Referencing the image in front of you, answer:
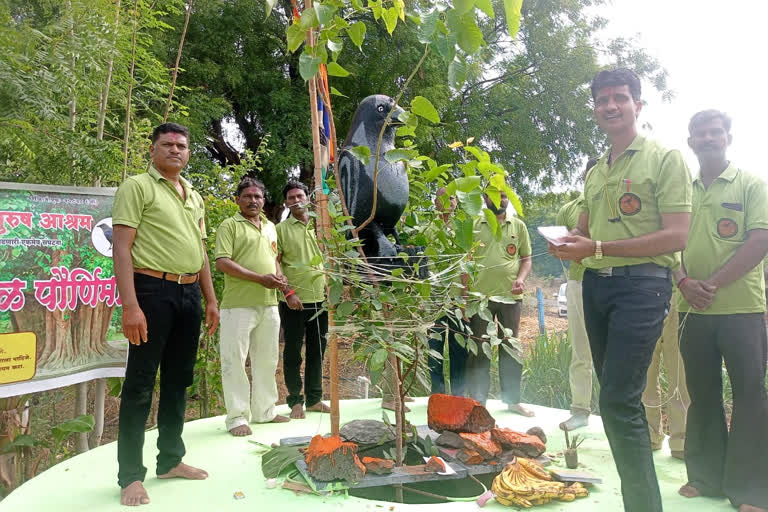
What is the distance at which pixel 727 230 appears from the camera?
252 centimetres

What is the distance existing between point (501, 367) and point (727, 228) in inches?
76.8

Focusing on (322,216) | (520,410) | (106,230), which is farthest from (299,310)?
(520,410)

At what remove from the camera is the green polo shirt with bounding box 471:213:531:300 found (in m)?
4.14

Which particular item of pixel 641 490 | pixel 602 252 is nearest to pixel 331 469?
pixel 641 490

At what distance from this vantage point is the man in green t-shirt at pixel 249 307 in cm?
370

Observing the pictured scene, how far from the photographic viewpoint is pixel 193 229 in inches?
108

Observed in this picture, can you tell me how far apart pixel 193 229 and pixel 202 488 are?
123 centimetres

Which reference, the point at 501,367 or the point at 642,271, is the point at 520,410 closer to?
the point at 501,367

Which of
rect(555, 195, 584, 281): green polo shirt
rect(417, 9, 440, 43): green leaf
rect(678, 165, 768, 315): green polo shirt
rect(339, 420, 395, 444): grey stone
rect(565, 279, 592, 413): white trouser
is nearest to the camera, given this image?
rect(417, 9, 440, 43): green leaf

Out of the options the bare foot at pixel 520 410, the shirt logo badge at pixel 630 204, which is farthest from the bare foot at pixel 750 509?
the bare foot at pixel 520 410

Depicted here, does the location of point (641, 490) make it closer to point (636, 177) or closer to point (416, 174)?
point (636, 177)

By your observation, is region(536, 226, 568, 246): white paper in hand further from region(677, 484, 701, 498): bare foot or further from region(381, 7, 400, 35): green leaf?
region(677, 484, 701, 498): bare foot

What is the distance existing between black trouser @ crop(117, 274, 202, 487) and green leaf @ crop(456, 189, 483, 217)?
1374mm

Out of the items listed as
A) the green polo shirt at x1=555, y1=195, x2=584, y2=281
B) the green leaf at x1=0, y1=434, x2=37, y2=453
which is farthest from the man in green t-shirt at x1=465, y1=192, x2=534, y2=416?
the green leaf at x1=0, y1=434, x2=37, y2=453
